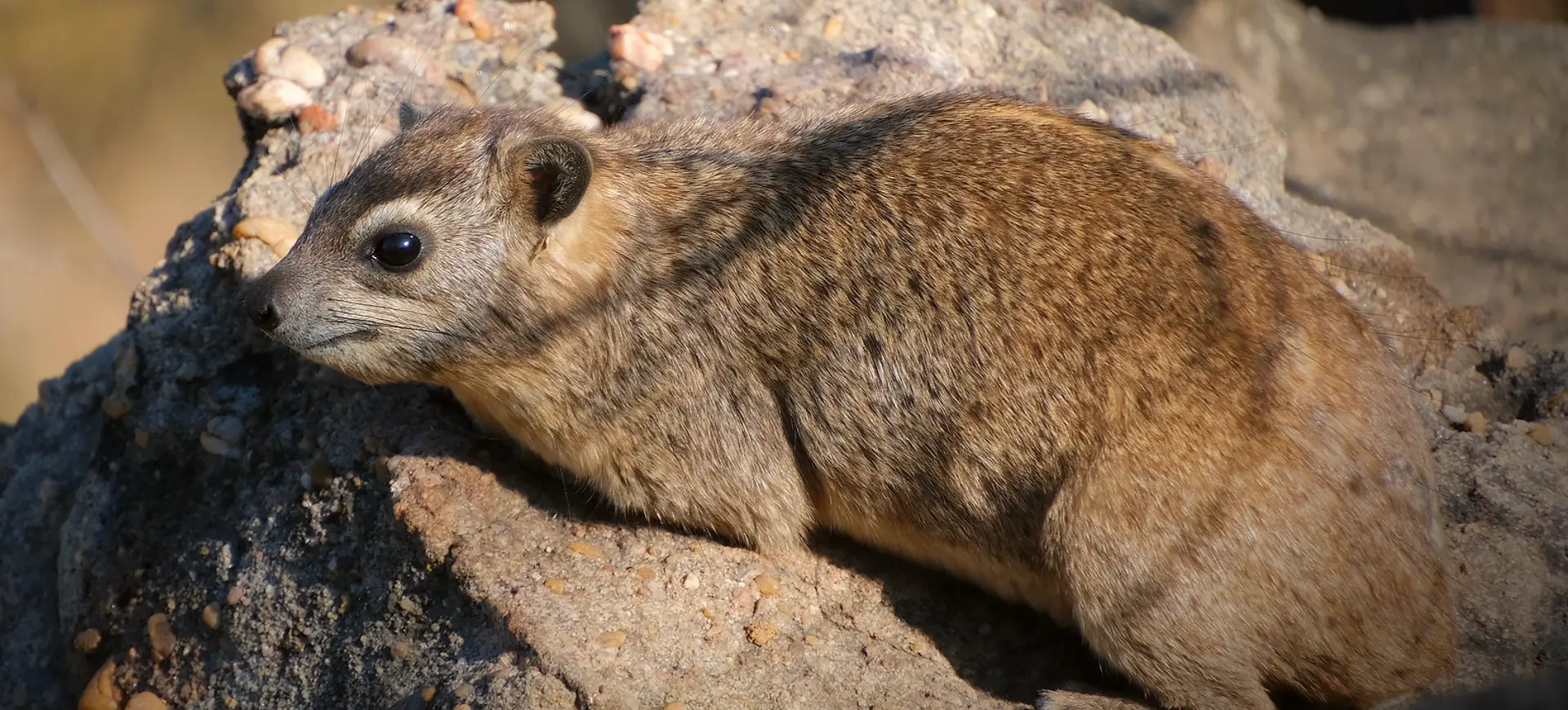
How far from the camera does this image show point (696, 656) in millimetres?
3918

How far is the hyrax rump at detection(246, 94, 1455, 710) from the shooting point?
370 cm

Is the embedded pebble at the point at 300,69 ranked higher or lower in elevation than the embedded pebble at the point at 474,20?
lower

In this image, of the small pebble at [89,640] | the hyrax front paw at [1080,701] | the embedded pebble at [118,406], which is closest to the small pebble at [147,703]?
the small pebble at [89,640]

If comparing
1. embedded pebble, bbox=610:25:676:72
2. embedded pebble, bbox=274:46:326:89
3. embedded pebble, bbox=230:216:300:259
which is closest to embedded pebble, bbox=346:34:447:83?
embedded pebble, bbox=274:46:326:89

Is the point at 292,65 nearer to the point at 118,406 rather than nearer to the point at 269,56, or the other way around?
the point at 269,56

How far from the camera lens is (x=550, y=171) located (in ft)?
13.0

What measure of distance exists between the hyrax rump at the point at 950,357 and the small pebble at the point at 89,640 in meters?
1.77

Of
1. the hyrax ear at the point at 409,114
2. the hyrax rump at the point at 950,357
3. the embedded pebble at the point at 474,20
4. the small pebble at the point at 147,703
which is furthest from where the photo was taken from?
the embedded pebble at the point at 474,20

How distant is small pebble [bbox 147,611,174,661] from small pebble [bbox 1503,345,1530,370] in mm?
5501

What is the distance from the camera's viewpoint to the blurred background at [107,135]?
36.6 feet

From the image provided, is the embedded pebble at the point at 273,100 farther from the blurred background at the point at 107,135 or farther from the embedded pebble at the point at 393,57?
the blurred background at the point at 107,135

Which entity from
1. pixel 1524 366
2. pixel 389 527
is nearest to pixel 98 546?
pixel 389 527

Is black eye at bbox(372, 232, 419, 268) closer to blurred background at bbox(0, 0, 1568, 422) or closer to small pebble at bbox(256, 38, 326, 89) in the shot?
small pebble at bbox(256, 38, 326, 89)

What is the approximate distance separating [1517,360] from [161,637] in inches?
220
